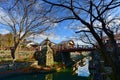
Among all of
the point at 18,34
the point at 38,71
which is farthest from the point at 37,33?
the point at 38,71

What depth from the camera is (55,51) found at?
6372cm

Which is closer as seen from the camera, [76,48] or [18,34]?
[18,34]

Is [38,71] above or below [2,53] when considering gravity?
below

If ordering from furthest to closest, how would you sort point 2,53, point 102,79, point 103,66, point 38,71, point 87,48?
point 87,48, point 2,53, point 38,71, point 103,66, point 102,79

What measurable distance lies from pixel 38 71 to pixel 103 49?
115ft

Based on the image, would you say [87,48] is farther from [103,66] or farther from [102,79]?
[102,79]

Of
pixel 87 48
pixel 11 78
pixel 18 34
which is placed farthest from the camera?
pixel 87 48

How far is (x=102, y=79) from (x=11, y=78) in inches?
642

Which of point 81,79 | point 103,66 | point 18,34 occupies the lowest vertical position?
point 81,79

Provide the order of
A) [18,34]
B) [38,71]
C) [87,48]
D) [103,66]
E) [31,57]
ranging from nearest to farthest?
[103,66] < [18,34] < [38,71] < [31,57] < [87,48]

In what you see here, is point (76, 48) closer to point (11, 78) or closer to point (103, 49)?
point (11, 78)

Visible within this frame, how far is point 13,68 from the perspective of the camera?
136 feet

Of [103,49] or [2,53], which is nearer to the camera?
[103,49]

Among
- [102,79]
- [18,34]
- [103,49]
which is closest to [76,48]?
[18,34]
